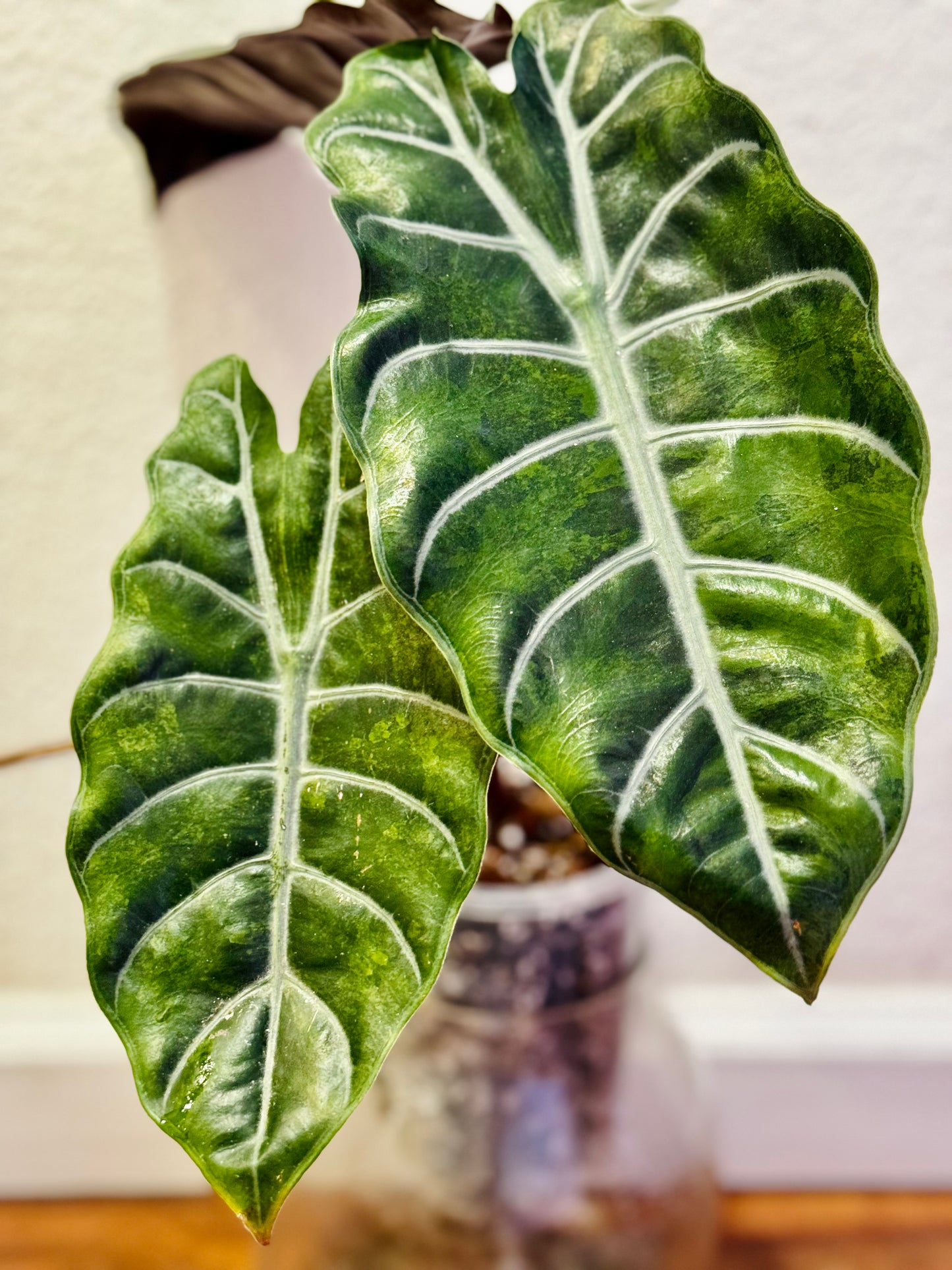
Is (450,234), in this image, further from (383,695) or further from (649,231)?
(383,695)

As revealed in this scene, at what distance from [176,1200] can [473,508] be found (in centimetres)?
111

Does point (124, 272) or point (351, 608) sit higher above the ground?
point (124, 272)

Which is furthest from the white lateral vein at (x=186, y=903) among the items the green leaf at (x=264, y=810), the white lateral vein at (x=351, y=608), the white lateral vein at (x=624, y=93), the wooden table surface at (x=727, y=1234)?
the wooden table surface at (x=727, y=1234)

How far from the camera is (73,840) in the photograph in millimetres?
483

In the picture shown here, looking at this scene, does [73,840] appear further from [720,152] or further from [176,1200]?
[176,1200]

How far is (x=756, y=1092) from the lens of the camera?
3.67 ft

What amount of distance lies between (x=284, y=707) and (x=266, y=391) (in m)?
0.51

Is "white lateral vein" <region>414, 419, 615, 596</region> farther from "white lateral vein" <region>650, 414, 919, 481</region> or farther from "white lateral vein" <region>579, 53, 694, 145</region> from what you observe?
"white lateral vein" <region>579, 53, 694, 145</region>

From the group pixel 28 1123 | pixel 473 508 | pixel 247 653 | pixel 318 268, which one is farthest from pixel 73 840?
pixel 28 1123

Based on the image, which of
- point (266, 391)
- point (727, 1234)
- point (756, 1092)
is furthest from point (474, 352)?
point (727, 1234)

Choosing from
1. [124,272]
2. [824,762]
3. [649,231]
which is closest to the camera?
[824,762]

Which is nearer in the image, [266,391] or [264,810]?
[264,810]

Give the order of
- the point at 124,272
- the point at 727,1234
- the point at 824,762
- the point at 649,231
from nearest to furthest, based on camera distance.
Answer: the point at 824,762 < the point at 649,231 < the point at 124,272 < the point at 727,1234

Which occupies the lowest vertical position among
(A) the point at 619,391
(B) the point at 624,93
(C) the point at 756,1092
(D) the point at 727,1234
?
(D) the point at 727,1234
